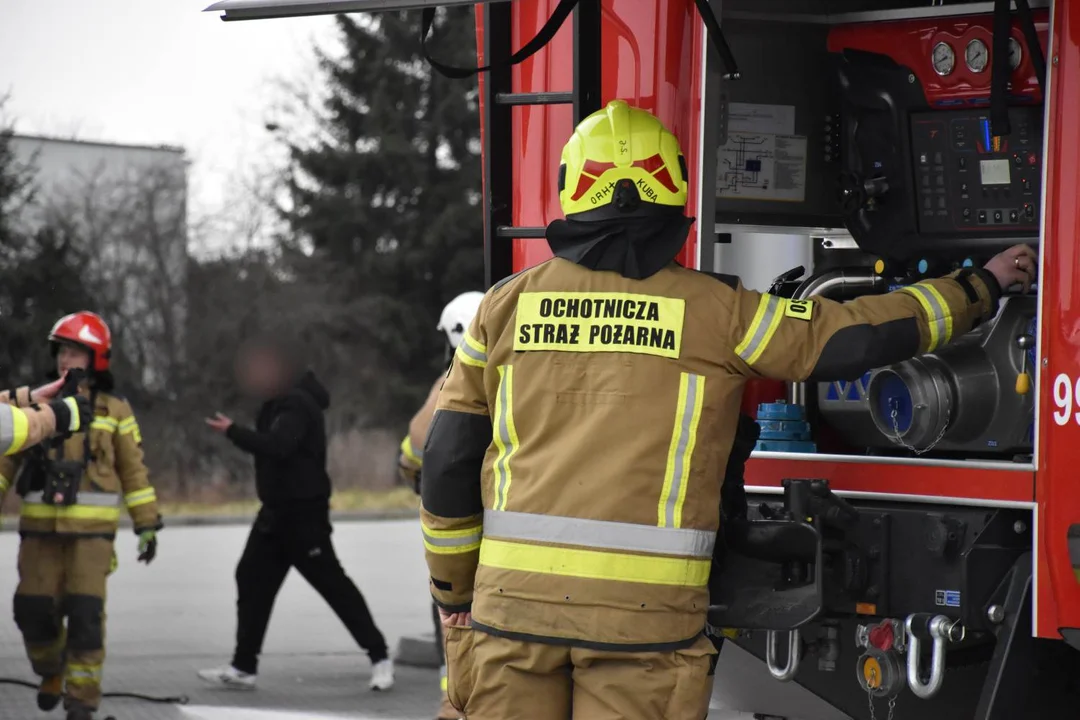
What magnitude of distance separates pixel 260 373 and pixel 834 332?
18.8 ft

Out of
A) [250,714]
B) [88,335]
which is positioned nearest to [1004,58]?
[88,335]

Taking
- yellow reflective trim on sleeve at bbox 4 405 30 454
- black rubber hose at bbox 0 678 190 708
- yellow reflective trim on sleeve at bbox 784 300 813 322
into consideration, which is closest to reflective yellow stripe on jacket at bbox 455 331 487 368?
yellow reflective trim on sleeve at bbox 784 300 813 322

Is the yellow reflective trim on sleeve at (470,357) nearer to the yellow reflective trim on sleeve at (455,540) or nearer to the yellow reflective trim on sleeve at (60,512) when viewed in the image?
the yellow reflective trim on sleeve at (455,540)

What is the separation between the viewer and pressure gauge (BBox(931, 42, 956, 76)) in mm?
4383

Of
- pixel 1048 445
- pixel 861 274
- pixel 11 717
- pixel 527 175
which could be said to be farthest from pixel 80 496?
pixel 1048 445

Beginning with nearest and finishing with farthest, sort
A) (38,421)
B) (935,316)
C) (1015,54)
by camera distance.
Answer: (935,316) < (1015,54) < (38,421)

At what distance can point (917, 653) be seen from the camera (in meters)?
3.90

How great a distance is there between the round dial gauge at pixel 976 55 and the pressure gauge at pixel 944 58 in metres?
0.04

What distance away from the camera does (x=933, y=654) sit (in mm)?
3891

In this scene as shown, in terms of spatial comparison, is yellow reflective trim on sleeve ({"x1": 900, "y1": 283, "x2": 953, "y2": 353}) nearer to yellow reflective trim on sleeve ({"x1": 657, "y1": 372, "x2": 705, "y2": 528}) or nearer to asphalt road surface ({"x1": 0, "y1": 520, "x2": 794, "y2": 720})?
yellow reflective trim on sleeve ({"x1": 657, "y1": 372, "x2": 705, "y2": 528})

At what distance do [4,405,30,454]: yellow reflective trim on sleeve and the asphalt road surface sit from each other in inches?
72.9

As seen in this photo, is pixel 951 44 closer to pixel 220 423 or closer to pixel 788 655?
pixel 788 655

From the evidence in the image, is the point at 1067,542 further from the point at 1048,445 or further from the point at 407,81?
the point at 407,81

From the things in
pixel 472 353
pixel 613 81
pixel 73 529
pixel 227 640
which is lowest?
pixel 227 640
